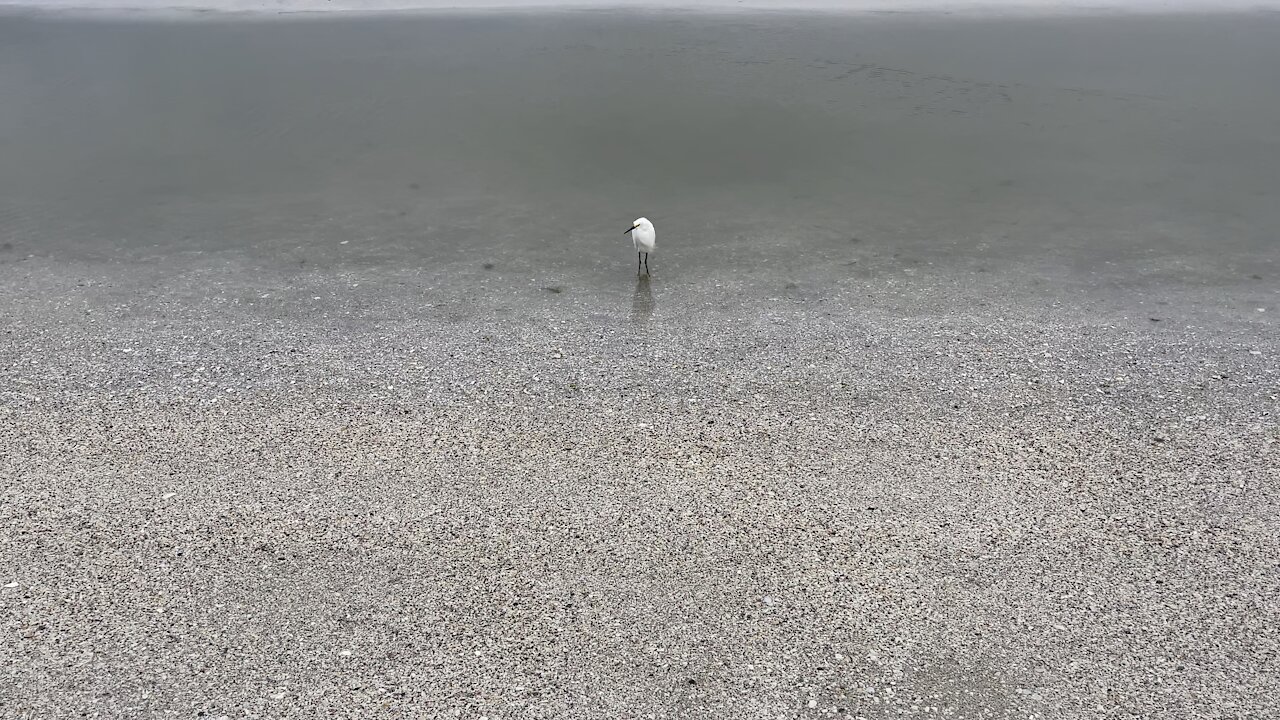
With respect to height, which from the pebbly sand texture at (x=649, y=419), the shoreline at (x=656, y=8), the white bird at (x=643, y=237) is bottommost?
the pebbly sand texture at (x=649, y=419)

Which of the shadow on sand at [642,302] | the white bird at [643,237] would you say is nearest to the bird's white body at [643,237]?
the white bird at [643,237]

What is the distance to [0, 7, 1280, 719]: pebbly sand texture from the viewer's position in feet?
11.6

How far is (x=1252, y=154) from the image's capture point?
9117 millimetres

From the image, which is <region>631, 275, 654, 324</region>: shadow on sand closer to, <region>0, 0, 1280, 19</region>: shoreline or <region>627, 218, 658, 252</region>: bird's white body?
<region>627, 218, 658, 252</region>: bird's white body

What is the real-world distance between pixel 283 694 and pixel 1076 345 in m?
4.42

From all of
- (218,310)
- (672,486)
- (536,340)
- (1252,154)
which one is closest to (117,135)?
(218,310)

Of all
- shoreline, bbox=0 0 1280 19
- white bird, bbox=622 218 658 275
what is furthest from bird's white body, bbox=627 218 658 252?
shoreline, bbox=0 0 1280 19

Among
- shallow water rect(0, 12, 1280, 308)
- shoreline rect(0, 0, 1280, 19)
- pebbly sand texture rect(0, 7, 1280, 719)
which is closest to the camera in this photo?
pebbly sand texture rect(0, 7, 1280, 719)

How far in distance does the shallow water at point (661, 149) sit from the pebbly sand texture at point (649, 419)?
64 mm

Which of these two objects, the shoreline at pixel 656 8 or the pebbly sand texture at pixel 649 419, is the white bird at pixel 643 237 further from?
the shoreline at pixel 656 8

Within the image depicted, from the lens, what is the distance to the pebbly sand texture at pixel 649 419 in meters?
3.53

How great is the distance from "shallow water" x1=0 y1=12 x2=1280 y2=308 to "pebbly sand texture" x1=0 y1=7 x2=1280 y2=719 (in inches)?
2.5

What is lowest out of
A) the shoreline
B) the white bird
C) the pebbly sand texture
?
the pebbly sand texture

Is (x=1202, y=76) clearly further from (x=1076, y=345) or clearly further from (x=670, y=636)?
(x=670, y=636)
